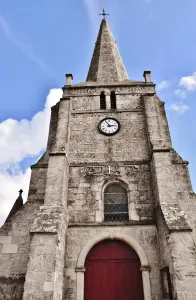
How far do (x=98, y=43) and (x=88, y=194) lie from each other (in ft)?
40.4

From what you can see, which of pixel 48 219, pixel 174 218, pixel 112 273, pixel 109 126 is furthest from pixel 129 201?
pixel 109 126

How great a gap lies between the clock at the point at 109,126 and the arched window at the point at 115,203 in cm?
253

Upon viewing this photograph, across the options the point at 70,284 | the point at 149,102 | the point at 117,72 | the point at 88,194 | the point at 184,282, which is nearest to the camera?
the point at 184,282

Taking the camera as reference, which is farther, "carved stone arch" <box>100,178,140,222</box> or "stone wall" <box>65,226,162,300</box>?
"carved stone arch" <box>100,178,140,222</box>

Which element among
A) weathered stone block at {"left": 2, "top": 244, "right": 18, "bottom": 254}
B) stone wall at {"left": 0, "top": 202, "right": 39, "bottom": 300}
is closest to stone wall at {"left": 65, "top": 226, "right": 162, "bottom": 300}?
stone wall at {"left": 0, "top": 202, "right": 39, "bottom": 300}

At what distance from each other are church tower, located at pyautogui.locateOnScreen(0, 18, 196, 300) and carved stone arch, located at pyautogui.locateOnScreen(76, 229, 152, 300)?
0.10ft

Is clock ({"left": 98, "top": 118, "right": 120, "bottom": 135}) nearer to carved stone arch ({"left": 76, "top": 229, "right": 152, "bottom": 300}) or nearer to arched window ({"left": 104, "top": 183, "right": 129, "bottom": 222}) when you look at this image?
arched window ({"left": 104, "top": 183, "right": 129, "bottom": 222})

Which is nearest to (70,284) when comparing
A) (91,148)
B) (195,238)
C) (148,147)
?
(195,238)

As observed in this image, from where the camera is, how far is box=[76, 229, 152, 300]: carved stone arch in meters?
7.68

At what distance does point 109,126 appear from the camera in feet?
37.1

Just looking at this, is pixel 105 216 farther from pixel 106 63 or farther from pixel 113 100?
pixel 106 63

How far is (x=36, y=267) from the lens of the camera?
6.98 metres

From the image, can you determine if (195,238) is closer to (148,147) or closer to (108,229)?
(108,229)

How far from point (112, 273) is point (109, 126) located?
5987 mm
